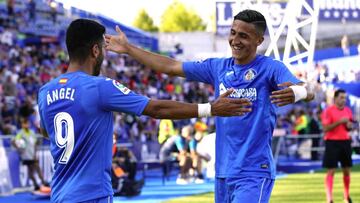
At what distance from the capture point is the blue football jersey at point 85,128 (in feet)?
20.0

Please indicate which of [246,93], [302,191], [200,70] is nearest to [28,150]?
[302,191]

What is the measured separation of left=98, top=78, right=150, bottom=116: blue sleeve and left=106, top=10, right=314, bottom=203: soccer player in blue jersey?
1.73m

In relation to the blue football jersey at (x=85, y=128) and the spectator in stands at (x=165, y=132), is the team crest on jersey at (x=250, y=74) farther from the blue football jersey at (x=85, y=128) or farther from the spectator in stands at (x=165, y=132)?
the spectator in stands at (x=165, y=132)

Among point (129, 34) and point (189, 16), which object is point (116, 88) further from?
point (189, 16)

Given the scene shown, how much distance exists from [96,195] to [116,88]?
751mm

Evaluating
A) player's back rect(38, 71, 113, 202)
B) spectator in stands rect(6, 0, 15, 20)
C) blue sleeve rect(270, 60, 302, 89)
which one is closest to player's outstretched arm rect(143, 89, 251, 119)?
player's back rect(38, 71, 113, 202)

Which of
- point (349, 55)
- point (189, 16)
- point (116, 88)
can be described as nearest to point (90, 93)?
point (116, 88)

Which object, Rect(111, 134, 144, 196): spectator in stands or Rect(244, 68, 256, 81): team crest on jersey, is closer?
Rect(244, 68, 256, 81): team crest on jersey

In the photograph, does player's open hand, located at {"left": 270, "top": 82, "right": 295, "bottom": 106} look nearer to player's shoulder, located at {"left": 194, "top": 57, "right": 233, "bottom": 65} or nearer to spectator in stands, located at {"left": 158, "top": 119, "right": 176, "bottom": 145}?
player's shoulder, located at {"left": 194, "top": 57, "right": 233, "bottom": 65}

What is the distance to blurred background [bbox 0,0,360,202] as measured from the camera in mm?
18016

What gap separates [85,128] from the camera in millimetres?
6125

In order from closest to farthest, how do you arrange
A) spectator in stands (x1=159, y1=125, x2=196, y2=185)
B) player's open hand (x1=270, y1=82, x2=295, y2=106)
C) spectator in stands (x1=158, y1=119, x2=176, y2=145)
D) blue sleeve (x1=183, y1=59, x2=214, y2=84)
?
player's open hand (x1=270, y1=82, x2=295, y2=106), blue sleeve (x1=183, y1=59, x2=214, y2=84), spectator in stands (x1=159, y1=125, x2=196, y2=185), spectator in stands (x1=158, y1=119, x2=176, y2=145)

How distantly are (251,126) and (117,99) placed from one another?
6.34 feet

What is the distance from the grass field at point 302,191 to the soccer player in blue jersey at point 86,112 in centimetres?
1109
